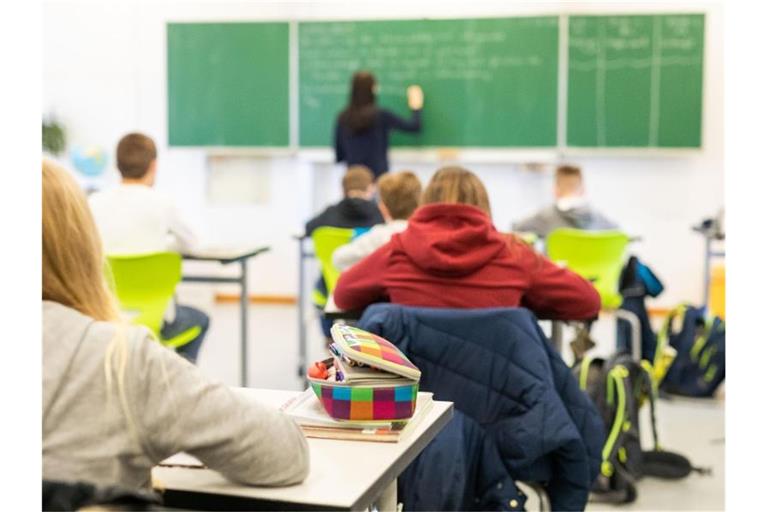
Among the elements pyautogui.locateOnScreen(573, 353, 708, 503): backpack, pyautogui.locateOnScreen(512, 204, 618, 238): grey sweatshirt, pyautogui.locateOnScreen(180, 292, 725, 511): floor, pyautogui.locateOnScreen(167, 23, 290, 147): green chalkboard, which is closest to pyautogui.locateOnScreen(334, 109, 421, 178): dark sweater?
pyautogui.locateOnScreen(167, 23, 290, 147): green chalkboard

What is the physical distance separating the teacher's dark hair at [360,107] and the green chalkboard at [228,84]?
0.70 meters

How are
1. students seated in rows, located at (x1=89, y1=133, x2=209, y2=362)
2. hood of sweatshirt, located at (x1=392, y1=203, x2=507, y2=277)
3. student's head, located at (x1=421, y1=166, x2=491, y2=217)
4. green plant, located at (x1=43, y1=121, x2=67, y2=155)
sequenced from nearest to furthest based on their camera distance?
hood of sweatshirt, located at (x1=392, y1=203, x2=507, y2=277) → student's head, located at (x1=421, y1=166, x2=491, y2=217) → students seated in rows, located at (x1=89, y1=133, x2=209, y2=362) → green plant, located at (x1=43, y1=121, x2=67, y2=155)

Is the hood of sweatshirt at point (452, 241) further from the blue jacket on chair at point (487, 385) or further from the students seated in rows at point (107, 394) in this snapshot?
the students seated in rows at point (107, 394)

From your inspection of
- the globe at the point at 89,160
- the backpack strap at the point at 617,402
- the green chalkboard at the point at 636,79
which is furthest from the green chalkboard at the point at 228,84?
the backpack strap at the point at 617,402

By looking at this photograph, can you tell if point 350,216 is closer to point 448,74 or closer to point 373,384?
point 448,74

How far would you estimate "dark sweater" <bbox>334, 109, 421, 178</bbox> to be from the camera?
274 inches

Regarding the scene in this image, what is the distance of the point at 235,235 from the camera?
7832 mm

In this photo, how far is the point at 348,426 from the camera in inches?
67.8

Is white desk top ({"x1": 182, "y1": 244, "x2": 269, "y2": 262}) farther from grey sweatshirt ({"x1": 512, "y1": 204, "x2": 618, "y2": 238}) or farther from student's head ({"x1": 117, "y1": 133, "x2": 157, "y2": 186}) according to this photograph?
grey sweatshirt ({"x1": 512, "y1": 204, "x2": 618, "y2": 238})

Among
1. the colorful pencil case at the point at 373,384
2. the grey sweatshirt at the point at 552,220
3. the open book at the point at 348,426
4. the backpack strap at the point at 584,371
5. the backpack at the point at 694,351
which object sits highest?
the grey sweatshirt at the point at 552,220

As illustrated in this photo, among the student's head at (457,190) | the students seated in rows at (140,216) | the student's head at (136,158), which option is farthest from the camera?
the student's head at (136,158)

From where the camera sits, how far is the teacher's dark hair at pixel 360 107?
22.4 ft

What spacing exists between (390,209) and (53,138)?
14.3 feet

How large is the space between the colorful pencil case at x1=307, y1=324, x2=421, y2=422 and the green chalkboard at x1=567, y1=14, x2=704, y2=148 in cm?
561
